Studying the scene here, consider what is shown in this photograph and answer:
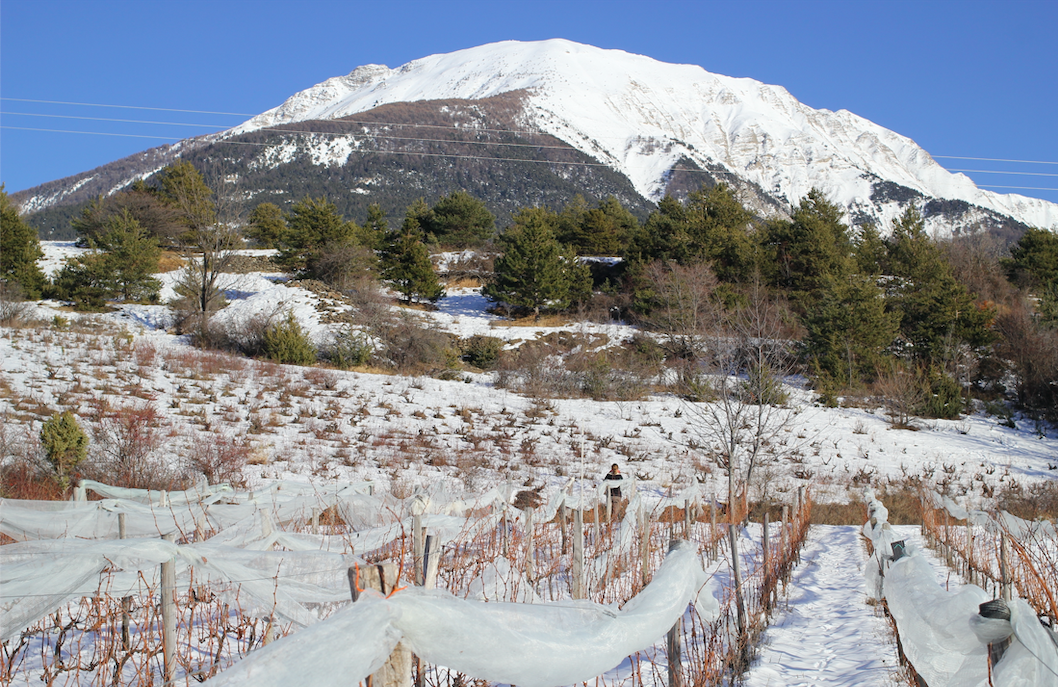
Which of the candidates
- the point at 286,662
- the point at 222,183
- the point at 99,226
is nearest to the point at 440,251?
the point at 222,183

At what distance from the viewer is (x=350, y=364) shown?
26.3 meters

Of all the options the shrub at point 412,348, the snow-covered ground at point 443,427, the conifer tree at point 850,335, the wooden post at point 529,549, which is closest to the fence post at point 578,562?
the wooden post at point 529,549

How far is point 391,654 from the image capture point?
2178mm

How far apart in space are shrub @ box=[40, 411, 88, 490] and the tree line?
55.2 feet

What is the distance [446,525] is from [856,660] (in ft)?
12.8

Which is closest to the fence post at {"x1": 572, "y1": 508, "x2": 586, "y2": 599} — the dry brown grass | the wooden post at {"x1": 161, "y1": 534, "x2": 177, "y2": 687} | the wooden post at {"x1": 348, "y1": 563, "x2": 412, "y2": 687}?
the wooden post at {"x1": 161, "y1": 534, "x2": 177, "y2": 687}

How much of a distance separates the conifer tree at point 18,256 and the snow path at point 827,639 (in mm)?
32505

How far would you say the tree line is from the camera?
27.1m

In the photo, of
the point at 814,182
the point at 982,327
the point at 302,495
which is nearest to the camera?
the point at 302,495

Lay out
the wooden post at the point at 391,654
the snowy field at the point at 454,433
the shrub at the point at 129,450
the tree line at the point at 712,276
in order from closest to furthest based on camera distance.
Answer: the wooden post at the point at 391,654, the shrub at the point at 129,450, the snowy field at the point at 454,433, the tree line at the point at 712,276

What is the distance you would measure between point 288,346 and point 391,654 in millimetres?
24880

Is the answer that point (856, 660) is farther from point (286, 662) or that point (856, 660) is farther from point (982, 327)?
point (982, 327)

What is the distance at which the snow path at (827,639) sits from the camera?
5.38m

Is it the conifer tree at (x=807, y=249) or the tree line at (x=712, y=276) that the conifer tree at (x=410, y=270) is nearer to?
the tree line at (x=712, y=276)
